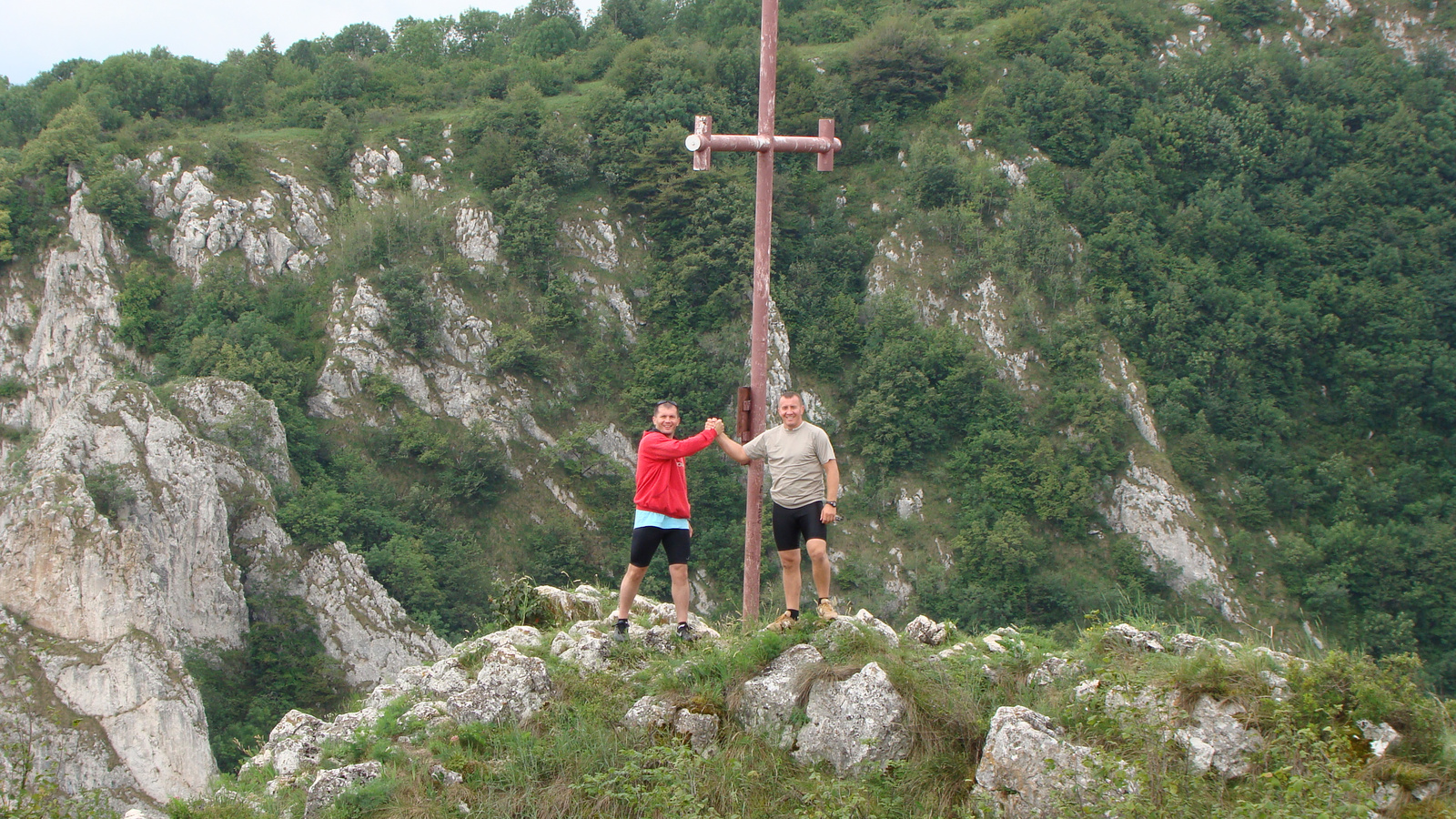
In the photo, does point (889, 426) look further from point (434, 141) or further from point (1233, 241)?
point (434, 141)

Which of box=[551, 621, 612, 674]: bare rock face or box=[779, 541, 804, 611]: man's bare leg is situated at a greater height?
box=[779, 541, 804, 611]: man's bare leg

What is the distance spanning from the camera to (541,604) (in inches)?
352

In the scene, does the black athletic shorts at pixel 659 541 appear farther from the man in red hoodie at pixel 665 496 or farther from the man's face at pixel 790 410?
the man's face at pixel 790 410

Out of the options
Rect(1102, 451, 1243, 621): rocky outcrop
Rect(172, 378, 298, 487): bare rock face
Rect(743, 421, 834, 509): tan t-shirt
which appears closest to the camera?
Rect(743, 421, 834, 509): tan t-shirt

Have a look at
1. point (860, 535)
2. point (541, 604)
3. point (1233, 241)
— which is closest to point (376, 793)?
point (541, 604)

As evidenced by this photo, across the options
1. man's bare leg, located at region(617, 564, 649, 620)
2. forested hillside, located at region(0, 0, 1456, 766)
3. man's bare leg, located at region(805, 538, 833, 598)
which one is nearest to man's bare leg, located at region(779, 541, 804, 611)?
man's bare leg, located at region(805, 538, 833, 598)

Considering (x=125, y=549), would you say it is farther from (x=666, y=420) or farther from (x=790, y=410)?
(x=790, y=410)

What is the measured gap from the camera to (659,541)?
7.15 m

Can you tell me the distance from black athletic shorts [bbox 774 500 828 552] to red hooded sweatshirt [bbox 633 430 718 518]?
70cm

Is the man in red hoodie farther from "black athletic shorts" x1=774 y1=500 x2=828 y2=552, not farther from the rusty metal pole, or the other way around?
"black athletic shorts" x1=774 y1=500 x2=828 y2=552

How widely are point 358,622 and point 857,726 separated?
25.2 meters

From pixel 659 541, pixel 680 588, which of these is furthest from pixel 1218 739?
pixel 659 541

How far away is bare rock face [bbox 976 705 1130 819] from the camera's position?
4914mm

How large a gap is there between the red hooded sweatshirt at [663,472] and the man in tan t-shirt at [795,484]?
267 mm
